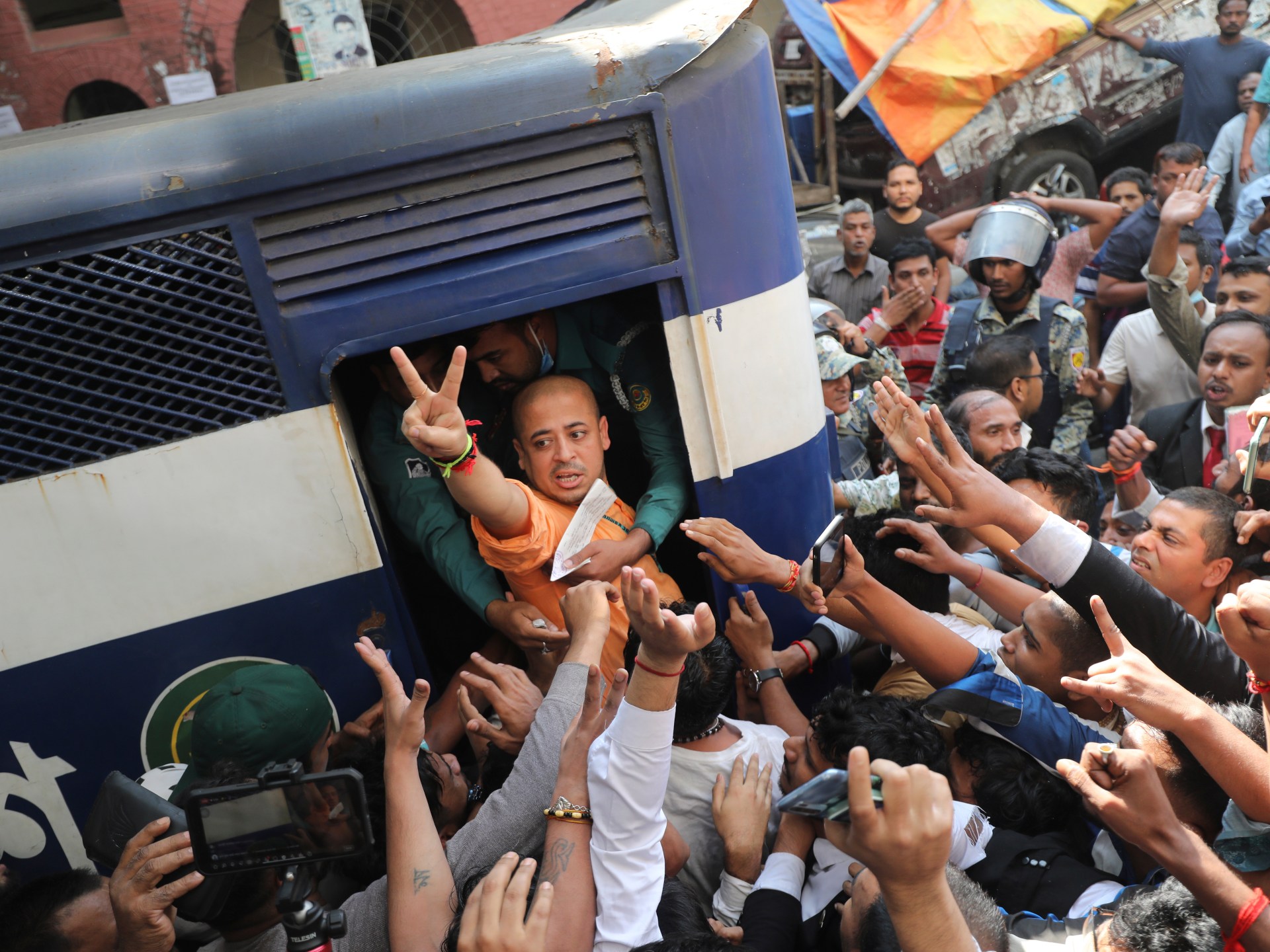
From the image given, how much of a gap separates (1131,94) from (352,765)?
8048mm

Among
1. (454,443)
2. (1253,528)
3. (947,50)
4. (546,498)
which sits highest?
(947,50)

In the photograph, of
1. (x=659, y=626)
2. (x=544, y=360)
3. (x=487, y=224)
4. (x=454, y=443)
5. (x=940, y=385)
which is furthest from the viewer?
(x=940, y=385)

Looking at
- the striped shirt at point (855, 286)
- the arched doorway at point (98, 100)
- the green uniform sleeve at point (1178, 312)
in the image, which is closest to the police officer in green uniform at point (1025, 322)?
the green uniform sleeve at point (1178, 312)

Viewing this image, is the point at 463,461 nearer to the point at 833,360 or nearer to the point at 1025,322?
the point at 833,360

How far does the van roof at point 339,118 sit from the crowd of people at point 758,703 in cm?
59

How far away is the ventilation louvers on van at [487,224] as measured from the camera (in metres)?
2.47

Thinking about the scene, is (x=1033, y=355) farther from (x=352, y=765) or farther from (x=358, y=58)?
(x=358, y=58)

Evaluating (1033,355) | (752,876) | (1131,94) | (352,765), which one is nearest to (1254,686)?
(752,876)

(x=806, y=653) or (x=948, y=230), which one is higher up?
(x=948, y=230)

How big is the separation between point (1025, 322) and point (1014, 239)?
421mm

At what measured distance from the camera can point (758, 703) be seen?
314cm

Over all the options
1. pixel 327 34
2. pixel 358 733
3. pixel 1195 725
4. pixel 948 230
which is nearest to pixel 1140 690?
pixel 1195 725

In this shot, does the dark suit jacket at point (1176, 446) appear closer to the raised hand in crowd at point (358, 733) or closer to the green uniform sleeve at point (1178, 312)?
the green uniform sleeve at point (1178, 312)

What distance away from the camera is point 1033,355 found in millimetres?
4344
